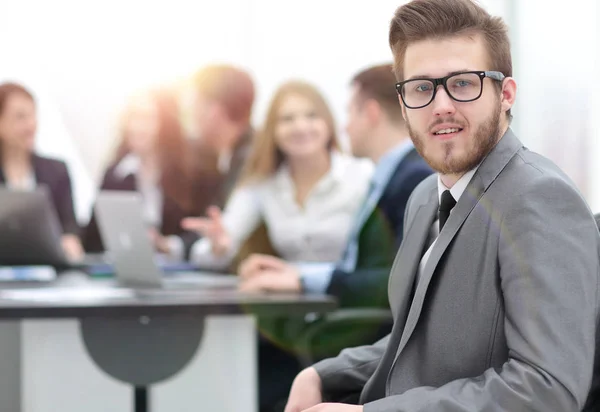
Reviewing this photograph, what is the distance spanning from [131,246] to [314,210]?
906 mm

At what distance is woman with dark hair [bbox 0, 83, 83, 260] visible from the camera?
4.90m

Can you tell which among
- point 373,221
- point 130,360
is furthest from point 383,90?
point 130,360

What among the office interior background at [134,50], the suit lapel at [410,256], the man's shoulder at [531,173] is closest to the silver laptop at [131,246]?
the suit lapel at [410,256]

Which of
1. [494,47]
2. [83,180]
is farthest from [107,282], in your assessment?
[83,180]

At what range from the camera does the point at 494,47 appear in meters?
1.18

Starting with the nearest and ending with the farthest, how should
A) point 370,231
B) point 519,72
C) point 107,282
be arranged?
point 370,231 → point 107,282 → point 519,72

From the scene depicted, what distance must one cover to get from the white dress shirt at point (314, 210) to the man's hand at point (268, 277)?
61 centimetres

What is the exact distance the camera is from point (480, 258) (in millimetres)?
1104

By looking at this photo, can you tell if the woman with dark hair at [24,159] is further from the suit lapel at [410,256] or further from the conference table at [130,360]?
the suit lapel at [410,256]

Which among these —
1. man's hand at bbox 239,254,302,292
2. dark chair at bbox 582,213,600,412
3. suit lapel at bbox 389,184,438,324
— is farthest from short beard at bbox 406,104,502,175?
A: man's hand at bbox 239,254,302,292

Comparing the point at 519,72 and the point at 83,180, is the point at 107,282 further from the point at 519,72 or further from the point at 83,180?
the point at 83,180

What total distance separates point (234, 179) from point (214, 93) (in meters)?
0.55

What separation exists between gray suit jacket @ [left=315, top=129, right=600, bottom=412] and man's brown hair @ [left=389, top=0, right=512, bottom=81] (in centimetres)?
13

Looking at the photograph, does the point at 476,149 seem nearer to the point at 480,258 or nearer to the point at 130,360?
the point at 480,258
